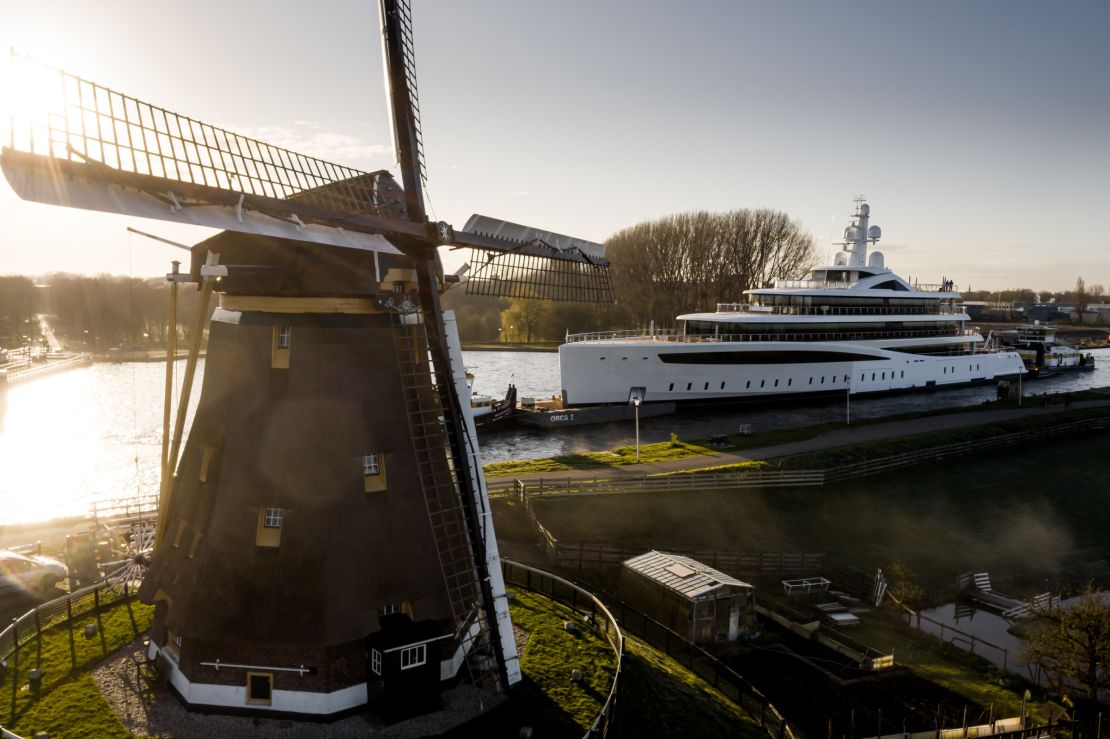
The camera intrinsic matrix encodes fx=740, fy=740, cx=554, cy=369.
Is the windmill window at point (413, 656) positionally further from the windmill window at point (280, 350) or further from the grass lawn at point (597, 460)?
the grass lawn at point (597, 460)

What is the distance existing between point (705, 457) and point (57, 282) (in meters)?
111

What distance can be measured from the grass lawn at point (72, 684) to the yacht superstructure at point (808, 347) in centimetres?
3271

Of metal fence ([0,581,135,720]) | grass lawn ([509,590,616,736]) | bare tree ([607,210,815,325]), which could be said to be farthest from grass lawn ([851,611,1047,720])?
bare tree ([607,210,815,325])

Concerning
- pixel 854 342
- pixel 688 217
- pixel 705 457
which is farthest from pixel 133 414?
pixel 688 217

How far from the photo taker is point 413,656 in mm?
11891

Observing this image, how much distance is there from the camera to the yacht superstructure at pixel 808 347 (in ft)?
155

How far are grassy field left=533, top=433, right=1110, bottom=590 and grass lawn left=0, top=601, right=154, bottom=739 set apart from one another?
11962 mm

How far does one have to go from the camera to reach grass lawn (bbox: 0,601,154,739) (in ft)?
37.4

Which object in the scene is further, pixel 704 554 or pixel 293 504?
pixel 704 554

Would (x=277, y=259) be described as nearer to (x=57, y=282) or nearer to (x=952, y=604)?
(x=952, y=604)

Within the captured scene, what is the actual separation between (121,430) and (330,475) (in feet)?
125

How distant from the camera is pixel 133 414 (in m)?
47.1

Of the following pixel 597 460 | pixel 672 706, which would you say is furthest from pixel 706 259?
pixel 672 706

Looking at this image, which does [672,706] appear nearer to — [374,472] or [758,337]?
[374,472]
